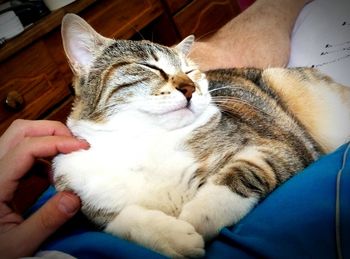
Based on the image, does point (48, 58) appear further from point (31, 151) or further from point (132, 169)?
point (132, 169)

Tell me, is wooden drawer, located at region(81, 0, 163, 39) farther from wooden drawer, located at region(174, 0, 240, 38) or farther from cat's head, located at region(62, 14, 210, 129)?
cat's head, located at region(62, 14, 210, 129)

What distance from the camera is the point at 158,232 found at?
2.01ft

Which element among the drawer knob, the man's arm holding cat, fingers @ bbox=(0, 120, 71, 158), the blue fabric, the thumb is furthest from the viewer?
the man's arm holding cat

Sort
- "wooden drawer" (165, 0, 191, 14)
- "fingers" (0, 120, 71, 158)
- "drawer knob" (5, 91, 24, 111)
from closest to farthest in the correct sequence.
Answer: "fingers" (0, 120, 71, 158)
"drawer knob" (5, 91, 24, 111)
"wooden drawer" (165, 0, 191, 14)

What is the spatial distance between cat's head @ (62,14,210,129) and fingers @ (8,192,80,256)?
0.20m

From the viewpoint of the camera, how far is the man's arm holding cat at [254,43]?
144 centimetres

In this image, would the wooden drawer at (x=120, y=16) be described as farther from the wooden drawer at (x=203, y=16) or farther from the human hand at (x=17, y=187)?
the human hand at (x=17, y=187)

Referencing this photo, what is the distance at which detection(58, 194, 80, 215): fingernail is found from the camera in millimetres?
686

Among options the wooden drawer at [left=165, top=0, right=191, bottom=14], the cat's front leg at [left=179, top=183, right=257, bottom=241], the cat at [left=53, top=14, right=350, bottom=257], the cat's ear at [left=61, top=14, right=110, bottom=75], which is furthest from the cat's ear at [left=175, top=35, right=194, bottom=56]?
the wooden drawer at [left=165, top=0, right=191, bottom=14]

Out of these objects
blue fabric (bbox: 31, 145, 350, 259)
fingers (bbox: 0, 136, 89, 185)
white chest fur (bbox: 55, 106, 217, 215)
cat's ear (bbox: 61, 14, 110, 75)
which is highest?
cat's ear (bbox: 61, 14, 110, 75)

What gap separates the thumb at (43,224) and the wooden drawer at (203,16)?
1.39 m

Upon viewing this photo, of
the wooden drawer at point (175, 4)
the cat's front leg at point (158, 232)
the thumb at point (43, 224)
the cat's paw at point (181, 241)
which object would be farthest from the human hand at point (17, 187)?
the wooden drawer at point (175, 4)

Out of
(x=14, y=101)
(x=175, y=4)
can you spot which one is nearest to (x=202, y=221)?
(x=14, y=101)

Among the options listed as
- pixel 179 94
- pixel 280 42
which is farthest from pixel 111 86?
pixel 280 42
